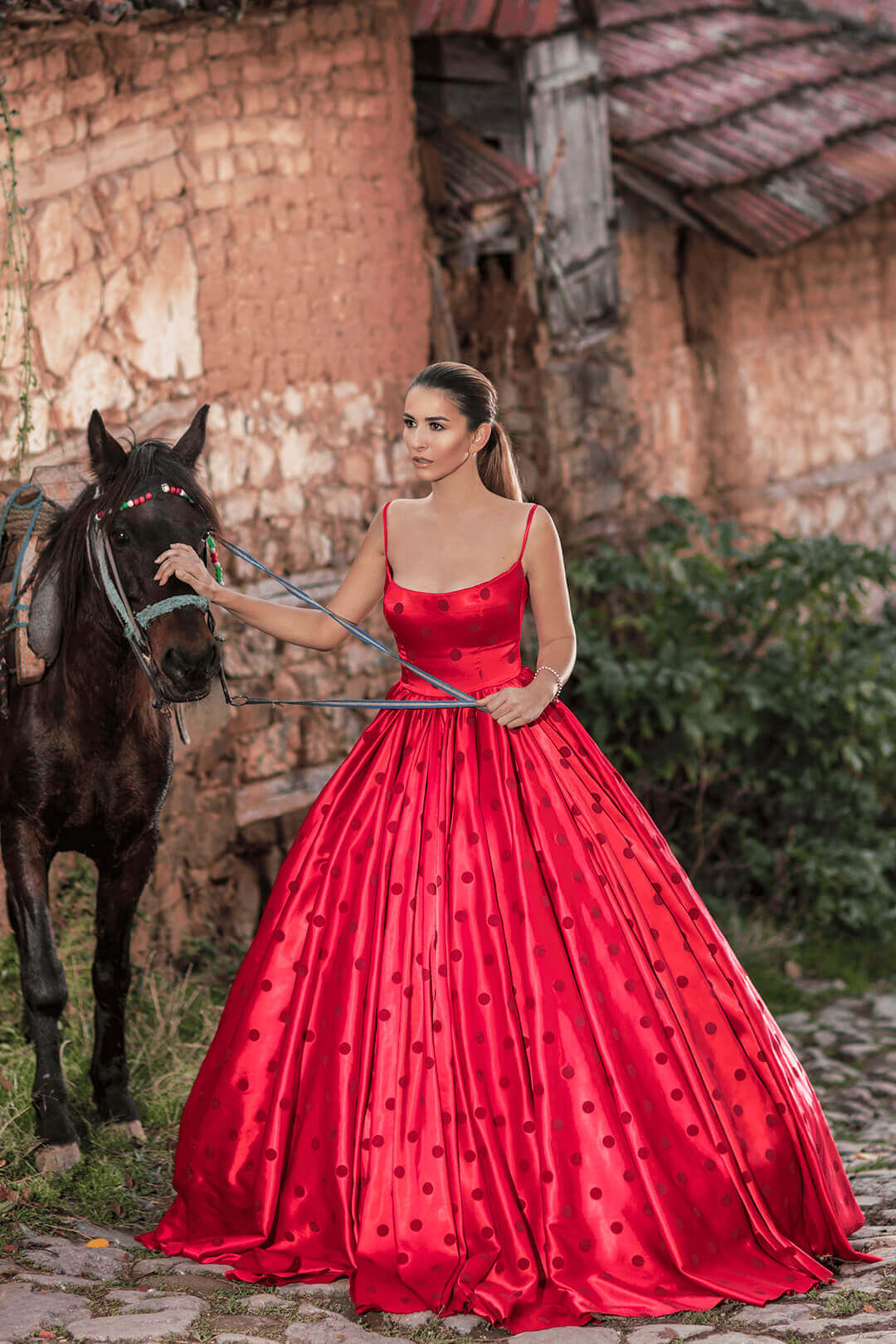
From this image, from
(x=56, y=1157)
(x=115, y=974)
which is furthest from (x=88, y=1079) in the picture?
(x=56, y=1157)

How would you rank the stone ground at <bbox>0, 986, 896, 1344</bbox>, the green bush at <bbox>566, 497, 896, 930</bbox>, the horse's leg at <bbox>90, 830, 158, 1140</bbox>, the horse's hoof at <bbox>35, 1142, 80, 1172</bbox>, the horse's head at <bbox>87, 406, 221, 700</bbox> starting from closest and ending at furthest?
1. the stone ground at <bbox>0, 986, 896, 1344</bbox>
2. the horse's head at <bbox>87, 406, 221, 700</bbox>
3. the horse's hoof at <bbox>35, 1142, 80, 1172</bbox>
4. the horse's leg at <bbox>90, 830, 158, 1140</bbox>
5. the green bush at <bbox>566, 497, 896, 930</bbox>

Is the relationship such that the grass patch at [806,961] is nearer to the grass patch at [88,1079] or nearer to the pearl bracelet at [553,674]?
the grass patch at [88,1079]

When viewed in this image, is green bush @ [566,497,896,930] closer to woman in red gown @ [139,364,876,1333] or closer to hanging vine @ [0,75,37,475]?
hanging vine @ [0,75,37,475]

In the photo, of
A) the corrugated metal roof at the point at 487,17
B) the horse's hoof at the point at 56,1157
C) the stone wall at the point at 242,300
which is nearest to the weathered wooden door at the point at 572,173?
the corrugated metal roof at the point at 487,17

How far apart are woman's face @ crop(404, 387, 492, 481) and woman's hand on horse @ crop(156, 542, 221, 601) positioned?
0.57 m

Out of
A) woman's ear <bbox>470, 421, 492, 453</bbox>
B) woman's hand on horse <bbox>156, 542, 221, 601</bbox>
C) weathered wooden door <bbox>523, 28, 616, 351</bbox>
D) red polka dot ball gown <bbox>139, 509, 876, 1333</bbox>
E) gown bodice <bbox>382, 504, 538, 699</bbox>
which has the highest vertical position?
weathered wooden door <bbox>523, 28, 616, 351</bbox>

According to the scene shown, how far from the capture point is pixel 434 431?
137 inches

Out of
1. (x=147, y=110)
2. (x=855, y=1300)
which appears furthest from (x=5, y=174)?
(x=855, y=1300)

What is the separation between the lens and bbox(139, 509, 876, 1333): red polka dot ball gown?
3.11m

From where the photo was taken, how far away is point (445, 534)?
3.57 metres

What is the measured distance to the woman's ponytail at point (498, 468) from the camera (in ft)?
12.0

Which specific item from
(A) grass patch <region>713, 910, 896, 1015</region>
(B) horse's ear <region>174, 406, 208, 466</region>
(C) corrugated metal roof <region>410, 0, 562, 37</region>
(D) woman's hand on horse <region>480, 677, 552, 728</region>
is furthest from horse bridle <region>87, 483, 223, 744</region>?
(C) corrugated metal roof <region>410, 0, 562, 37</region>

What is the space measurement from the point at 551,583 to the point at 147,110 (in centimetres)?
280

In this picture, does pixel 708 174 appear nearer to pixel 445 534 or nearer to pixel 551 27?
pixel 551 27
